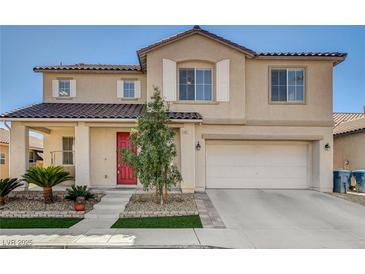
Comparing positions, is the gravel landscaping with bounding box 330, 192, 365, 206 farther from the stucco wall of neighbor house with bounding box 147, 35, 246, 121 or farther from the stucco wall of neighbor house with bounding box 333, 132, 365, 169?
the stucco wall of neighbor house with bounding box 147, 35, 246, 121

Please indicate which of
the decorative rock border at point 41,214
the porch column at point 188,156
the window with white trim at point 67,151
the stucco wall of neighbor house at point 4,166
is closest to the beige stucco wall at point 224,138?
the porch column at point 188,156

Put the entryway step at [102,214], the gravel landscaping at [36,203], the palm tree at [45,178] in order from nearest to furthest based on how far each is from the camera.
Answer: the entryway step at [102,214] → the gravel landscaping at [36,203] → the palm tree at [45,178]

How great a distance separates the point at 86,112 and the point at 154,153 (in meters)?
5.24

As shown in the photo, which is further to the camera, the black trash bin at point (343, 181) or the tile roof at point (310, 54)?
the tile roof at point (310, 54)

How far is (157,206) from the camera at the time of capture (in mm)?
9727

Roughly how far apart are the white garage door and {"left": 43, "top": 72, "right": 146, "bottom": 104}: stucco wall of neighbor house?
5516 millimetres

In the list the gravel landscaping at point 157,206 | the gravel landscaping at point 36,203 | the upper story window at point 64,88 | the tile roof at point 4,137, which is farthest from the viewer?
the tile roof at point 4,137

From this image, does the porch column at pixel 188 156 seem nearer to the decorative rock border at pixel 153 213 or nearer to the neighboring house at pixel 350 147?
the decorative rock border at pixel 153 213

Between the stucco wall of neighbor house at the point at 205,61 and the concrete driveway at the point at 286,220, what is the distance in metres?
3.99

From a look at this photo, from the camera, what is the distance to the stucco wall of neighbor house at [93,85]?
14852 mm

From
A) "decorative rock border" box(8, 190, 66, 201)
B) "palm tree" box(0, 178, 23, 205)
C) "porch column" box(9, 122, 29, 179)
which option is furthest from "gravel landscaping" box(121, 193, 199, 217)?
"porch column" box(9, 122, 29, 179)

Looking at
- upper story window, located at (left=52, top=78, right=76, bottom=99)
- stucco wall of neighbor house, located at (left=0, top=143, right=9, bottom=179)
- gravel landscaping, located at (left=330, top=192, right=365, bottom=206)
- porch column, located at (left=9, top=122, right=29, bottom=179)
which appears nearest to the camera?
gravel landscaping, located at (left=330, top=192, right=365, bottom=206)

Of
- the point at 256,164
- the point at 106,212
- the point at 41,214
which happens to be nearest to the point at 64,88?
the point at 41,214

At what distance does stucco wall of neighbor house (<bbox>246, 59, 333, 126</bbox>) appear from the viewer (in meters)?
13.4
